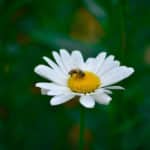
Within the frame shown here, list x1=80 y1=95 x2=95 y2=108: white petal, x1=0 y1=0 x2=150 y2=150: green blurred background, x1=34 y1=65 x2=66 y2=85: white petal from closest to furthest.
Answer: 1. x1=80 y1=95 x2=95 y2=108: white petal
2. x1=34 y1=65 x2=66 y2=85: white petal
3. x1=0 y1=0 x2=150 y2=150: green blurred background

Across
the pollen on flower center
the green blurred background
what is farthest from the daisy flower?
the green blurred background

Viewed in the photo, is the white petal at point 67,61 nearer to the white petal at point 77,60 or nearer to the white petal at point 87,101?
the white petal at point 77,60

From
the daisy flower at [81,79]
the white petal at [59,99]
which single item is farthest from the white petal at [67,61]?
the white petal at [59,99]

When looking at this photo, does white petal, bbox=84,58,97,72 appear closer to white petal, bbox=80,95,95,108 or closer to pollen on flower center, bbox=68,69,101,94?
pollen on flower center, bbox=68,69,101,94

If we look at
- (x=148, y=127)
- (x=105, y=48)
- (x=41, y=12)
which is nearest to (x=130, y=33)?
(x=105, y=48)

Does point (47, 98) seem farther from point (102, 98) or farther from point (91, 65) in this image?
point (102, 98)

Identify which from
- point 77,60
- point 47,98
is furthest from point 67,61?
point 47,98

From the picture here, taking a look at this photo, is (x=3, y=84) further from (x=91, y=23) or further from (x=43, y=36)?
(x=91, y=23)
